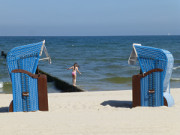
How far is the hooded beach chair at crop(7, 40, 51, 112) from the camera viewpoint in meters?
8.26

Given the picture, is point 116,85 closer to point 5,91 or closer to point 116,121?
point 5,91

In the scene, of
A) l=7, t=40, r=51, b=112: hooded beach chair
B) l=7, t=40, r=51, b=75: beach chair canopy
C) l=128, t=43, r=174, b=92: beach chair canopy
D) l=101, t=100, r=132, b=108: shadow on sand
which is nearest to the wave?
l=101, t=100, r=132, b=108: shadow on sand

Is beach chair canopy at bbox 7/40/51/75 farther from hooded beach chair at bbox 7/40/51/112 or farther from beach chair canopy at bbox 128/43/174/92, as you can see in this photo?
beach chair canopy at bbox 128/43/174/92

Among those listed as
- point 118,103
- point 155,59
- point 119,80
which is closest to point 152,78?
point 155,59

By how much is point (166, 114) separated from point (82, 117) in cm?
195

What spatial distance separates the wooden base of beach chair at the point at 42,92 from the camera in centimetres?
839

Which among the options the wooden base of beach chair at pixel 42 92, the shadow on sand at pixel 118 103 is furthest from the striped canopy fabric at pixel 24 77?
the shadow on sand at pixel 118 103

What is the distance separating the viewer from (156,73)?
28.0 ft

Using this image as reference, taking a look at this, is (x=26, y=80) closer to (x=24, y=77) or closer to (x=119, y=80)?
(x=24, y=77)

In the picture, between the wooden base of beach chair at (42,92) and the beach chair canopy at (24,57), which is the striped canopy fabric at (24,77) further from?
the wooden base of beach chair at (42,92)

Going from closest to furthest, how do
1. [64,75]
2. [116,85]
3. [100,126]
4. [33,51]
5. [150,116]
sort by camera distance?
[100,126] → [150,116] → [33,51] → [116,85] → [64,75]

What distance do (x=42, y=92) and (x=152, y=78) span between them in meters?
2.95

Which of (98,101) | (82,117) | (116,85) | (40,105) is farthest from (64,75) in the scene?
(82,117)

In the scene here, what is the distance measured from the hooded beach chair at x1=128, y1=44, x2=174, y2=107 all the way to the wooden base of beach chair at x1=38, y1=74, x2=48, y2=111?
2434 millimetres
